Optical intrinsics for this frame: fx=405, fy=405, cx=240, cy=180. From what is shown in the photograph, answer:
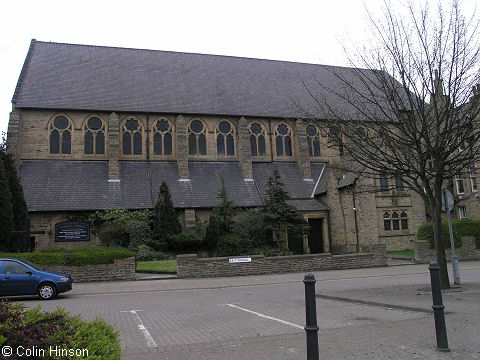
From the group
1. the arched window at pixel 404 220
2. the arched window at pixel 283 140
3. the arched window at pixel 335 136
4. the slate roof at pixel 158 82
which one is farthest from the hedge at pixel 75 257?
the arched window at pixel 404 220

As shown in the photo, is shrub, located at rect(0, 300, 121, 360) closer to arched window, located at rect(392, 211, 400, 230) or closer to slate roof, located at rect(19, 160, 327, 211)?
slate roof, located at rect(19, 160, 327, 211)

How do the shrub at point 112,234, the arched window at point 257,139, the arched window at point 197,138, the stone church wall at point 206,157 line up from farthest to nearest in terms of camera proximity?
1. the arched window at point 257,139
2. the arched window at point 197,138
3. the stone church wall at point 206,157
4. the shrub at point 112,234

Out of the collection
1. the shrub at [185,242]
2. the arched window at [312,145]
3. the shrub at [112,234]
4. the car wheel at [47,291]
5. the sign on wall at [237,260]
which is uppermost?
the arched window at [312,145]

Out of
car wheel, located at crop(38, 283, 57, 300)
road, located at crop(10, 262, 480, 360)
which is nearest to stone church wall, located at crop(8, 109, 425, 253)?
road, located at crop(10, 262, 480, 360)

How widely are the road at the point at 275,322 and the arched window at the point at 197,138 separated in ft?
70.5

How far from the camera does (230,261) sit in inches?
845

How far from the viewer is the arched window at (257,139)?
37531 millimetres

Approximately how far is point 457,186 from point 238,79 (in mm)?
23318

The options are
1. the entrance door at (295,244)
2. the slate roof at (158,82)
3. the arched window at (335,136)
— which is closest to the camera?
the arched window at (335,136)

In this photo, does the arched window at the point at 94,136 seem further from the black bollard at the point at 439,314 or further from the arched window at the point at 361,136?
the black bollard at the point at 439,314

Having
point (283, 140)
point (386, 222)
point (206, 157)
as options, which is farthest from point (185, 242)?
point (386, 222)

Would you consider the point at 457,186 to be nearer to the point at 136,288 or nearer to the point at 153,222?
the point at 153,222

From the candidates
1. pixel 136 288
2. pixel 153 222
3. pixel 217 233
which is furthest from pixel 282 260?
pixel 153 222

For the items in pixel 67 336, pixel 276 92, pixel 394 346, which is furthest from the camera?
pixel 276 92
